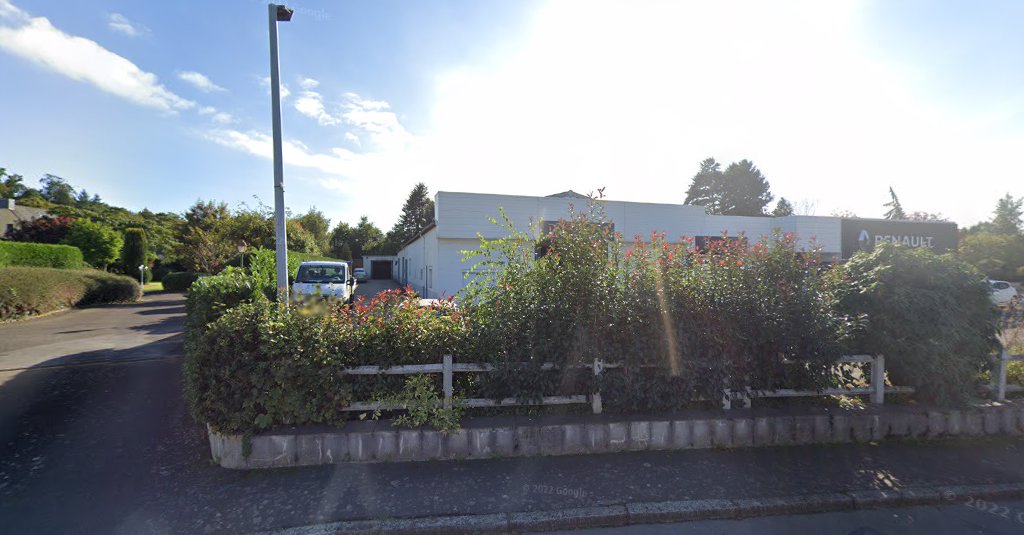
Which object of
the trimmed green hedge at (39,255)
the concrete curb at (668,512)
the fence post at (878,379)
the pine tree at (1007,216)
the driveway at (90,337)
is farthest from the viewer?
the pine tree at (1007,216)

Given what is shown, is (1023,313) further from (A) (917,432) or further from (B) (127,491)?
(B) (127,491)

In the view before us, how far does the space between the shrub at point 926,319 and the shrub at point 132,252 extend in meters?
35.2

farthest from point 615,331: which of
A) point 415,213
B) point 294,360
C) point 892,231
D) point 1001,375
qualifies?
point 415,213

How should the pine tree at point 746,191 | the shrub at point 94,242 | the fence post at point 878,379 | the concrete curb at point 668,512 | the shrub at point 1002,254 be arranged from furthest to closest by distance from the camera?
the pine tree at point 746,191, the shrub at point 1002,254, the shrub at point 94,242, the fence post at point 878,379, the concrete curb at point 668,512

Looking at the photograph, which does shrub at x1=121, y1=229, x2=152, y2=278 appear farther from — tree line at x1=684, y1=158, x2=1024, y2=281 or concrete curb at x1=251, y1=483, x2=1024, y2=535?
tree line at x1=684, y1=158, x2=1024, y2=281

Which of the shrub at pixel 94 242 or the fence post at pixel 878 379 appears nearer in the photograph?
the fence post at pixel 878 379

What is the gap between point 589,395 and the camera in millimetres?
4113

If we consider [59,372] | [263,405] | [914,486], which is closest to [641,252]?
[914,486]

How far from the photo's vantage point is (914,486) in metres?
Answer: 3.44

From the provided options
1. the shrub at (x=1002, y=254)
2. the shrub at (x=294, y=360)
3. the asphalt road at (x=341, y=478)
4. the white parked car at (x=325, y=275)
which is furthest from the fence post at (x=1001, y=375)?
the shrub at (x=1002, y=254)

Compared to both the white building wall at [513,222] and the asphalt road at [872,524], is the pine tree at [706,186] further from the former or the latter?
the asphalt road at [872,524]

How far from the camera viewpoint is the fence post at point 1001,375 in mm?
4770

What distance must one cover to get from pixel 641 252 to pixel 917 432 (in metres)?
3.46

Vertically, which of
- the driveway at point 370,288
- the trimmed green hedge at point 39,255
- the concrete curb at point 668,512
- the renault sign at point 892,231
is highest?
the renault sign at point 892,231
